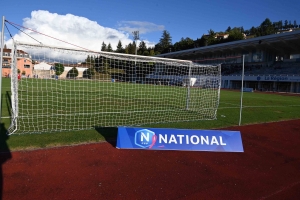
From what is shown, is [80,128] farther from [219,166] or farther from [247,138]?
[247,138]

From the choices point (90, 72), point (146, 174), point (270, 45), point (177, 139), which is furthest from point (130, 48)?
point (146, 174)

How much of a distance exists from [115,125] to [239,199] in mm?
5200

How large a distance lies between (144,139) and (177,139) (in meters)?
0.84

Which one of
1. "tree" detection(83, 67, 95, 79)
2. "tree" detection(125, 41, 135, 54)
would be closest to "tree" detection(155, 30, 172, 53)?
"tree" detection(125, 41, 135, 54)

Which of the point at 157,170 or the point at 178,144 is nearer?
the point at 157,170

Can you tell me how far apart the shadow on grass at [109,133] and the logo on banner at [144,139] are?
0.70m

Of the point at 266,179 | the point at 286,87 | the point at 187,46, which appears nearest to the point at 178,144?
the point at 266,179

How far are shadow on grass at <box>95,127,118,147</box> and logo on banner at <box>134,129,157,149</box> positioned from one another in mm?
700

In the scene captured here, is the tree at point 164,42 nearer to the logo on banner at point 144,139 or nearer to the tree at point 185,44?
the tree at point 185,44

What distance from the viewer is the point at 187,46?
287 ft

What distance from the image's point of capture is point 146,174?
14.2 ft

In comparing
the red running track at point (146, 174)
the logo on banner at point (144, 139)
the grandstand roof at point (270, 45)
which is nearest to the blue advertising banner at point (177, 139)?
the logo on banner at point (144, 139)

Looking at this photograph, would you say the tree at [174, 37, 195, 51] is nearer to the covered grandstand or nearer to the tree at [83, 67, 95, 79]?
the covered grandstand

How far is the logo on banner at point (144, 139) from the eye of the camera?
5.49m
